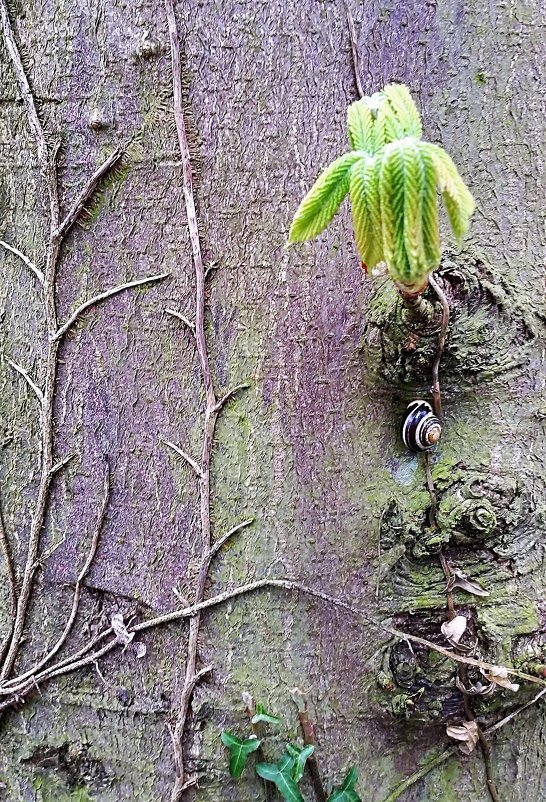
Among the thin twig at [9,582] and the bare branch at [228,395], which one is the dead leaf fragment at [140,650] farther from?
the bare branch at [228,395]

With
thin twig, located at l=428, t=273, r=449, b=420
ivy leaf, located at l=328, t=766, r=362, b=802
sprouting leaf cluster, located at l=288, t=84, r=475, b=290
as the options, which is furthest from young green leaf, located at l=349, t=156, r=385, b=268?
ivy leaf, located at l=328, t=766, r=362, b=802

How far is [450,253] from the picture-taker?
95 cm

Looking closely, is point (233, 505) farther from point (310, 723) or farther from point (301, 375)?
point (310, 723)

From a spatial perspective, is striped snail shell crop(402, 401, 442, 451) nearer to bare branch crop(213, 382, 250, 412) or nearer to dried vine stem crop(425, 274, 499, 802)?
dried vine stem crop(425, 274, 499, 802)

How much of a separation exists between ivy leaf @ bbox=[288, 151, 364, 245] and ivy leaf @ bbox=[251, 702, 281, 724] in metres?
0.71

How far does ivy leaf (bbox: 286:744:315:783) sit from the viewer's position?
0.96m

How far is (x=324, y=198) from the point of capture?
74cm

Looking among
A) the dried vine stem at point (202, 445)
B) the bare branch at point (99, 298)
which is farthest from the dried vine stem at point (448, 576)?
the bare branch at point (99, 298)

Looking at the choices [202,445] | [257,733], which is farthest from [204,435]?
[257,733]

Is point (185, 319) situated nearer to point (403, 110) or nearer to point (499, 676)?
point (403, 110)

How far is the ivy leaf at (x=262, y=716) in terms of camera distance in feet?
3.20

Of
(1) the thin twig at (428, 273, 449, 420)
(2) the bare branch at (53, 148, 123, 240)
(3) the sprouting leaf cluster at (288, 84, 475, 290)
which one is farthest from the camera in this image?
(2) the bare branch at (53, 148, 123, 240)

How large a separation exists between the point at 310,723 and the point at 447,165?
830 millimetres

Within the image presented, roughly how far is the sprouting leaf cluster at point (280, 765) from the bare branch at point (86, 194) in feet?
2.66
